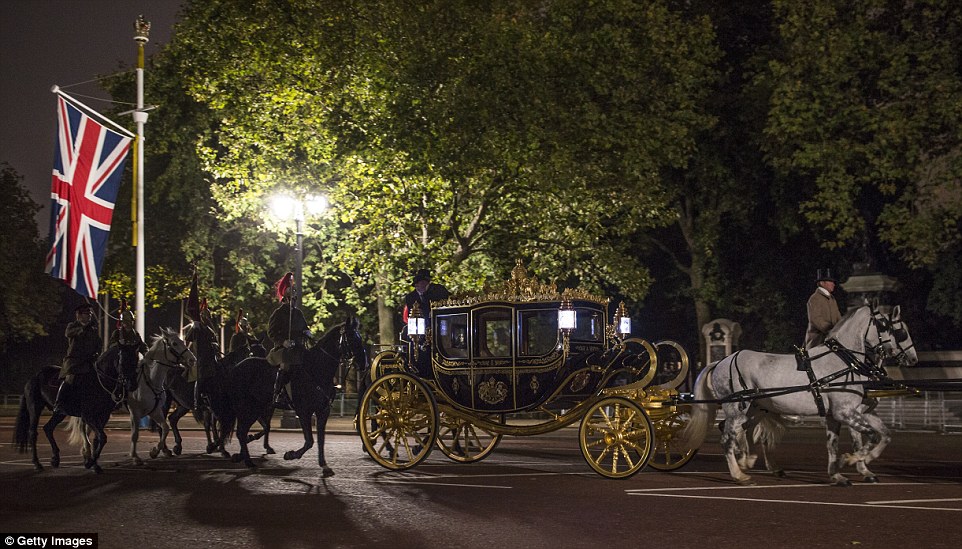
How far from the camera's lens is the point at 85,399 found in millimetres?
15688

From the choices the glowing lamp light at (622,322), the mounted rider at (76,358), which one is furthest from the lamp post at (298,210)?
the glowing lamp light at (622,322)

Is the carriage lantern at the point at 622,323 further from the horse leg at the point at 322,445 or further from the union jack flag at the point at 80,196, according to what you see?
the union jack flag at the point at 80,196

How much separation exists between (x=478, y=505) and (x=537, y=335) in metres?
4.37

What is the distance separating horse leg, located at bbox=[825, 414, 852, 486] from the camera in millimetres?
12967

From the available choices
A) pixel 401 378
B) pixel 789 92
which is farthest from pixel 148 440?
pixel 789 92

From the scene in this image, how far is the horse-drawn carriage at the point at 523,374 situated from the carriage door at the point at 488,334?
16mm

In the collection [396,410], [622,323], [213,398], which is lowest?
[396,410]

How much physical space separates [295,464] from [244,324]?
5.97 metres

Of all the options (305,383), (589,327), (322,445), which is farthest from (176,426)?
(589,327)

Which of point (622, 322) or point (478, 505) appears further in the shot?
point (622, 322)

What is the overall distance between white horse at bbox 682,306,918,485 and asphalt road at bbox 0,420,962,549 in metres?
0.50

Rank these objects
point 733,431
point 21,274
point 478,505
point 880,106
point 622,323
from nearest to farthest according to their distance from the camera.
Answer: point 478,505 < point 733,431 < point 622,323 < point 880,106 < point 21,274

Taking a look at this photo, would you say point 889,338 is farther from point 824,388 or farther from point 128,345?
point 128,345

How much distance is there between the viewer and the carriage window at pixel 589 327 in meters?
15.3
